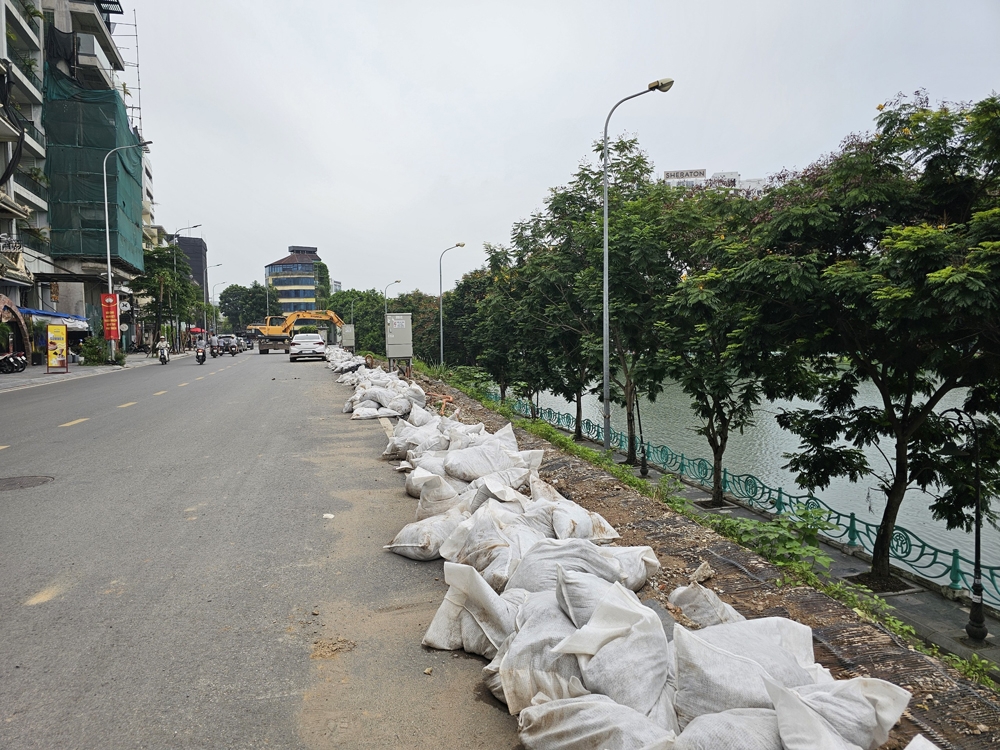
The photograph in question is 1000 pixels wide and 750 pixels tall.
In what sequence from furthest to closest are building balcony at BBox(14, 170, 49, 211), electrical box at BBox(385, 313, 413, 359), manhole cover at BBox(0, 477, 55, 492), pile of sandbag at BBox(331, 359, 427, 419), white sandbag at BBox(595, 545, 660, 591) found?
building balcony at BBox(14, 170, 49, 211) < electrical box at BBox(385, 313, 413, 359) < pile of sandbag at BBox(331, 359, 427, 419) < manhole cover at BBox(0, 477, 55, 492) < white sandbag at BBox(595, 545, 660, 591)

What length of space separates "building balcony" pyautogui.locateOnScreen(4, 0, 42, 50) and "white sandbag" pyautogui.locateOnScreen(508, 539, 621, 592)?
4091 cm

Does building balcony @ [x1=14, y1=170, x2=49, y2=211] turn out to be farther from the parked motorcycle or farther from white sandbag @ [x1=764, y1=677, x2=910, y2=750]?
white sandbag @ [x1=764, y1=677, x2=910, y2=750]

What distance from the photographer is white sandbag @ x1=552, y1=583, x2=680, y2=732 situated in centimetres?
233

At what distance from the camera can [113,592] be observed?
153 inches


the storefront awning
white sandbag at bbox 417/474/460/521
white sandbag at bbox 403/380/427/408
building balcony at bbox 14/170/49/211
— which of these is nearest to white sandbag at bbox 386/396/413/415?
white sandbag at bbox 403/380/427/408

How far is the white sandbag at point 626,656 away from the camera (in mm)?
2334

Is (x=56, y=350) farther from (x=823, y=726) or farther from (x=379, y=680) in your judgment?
(x=823, y=726)

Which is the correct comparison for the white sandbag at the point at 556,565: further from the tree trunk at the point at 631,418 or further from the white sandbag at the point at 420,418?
the tree trunk at the point at 631,418

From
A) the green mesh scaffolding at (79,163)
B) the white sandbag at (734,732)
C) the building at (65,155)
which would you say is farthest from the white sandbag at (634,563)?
the green mesh scaffolding at (79,163)

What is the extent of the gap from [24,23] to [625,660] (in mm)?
43580

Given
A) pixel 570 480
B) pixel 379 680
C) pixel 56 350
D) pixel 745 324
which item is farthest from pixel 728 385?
pixel 56 350

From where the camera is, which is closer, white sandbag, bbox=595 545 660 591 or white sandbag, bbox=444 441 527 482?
white sandbag, bbox=595 545 660 591

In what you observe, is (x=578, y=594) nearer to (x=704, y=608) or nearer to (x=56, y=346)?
(x=704, y=608)

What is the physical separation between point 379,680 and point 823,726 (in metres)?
→ 1.86
